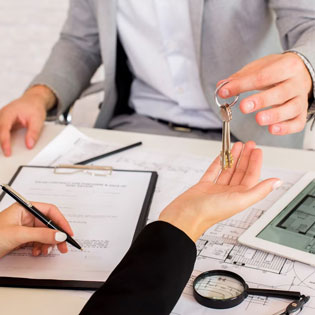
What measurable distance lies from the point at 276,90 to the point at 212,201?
12.3 inches

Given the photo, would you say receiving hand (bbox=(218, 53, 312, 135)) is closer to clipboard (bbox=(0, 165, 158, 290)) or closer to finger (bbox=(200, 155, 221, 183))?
finger (bbox=(200, 155, 221, 183))

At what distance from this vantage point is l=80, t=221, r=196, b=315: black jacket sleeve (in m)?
0.71

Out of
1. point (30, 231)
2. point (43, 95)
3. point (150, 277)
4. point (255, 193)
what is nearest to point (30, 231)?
point (30, 231)

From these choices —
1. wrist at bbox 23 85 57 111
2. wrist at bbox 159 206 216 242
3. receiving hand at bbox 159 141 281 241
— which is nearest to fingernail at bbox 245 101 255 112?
receiving hand at bbox 159 141 281 241

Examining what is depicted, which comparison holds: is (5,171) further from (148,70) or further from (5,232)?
(148,70)

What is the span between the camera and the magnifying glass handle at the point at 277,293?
77 centimetres

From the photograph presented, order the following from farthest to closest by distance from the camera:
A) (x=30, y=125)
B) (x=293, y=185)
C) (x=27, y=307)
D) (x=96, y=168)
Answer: (x=30, y=125) → (x=96, y=168) → (x=293, y=185) → (x=27, y=307)

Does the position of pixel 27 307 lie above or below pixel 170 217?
below

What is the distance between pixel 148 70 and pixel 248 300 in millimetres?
911

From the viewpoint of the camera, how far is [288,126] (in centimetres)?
101

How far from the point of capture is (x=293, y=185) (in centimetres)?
106

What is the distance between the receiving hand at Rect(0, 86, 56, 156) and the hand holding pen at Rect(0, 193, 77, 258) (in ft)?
1.28

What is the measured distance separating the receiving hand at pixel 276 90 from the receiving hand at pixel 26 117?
560 mm

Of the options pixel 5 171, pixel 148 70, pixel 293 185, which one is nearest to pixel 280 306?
pixel 293 185
